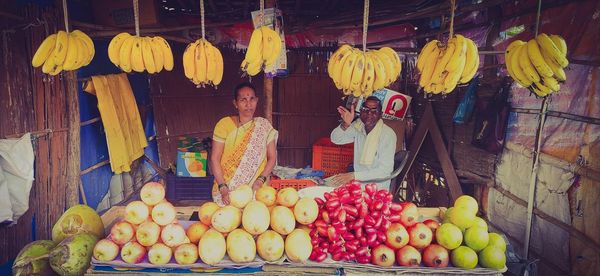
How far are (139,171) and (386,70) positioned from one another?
4470 millimetres

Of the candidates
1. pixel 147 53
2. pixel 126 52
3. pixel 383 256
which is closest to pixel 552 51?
pixel 383 256

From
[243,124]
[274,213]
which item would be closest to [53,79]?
[243,124]

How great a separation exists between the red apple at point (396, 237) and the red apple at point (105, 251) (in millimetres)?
1541

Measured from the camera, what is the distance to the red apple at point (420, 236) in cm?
223

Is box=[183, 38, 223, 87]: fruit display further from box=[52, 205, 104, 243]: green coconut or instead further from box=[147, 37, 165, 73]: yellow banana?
box=[52, 205, 104, 243]: green coconut

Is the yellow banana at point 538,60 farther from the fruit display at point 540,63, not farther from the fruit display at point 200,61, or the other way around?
the fruit display at point 200,61

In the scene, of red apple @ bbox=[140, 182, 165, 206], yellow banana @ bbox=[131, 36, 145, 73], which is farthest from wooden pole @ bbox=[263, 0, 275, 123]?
red apple @ bbox=[140, 182, 165, 206]

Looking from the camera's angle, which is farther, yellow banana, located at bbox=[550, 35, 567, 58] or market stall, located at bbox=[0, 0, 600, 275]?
yellow banana, located at bbox=[550, 35, 567, 58]

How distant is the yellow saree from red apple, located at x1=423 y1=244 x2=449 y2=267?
6.52 ft

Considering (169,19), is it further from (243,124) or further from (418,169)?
(418,169)

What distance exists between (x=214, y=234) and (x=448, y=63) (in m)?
1.77

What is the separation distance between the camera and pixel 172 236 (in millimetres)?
2150

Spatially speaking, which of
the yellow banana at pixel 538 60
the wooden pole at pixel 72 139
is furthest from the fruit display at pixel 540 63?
the wooden pole at pixel 72 139

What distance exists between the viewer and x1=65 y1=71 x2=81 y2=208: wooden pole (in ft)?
12.7
